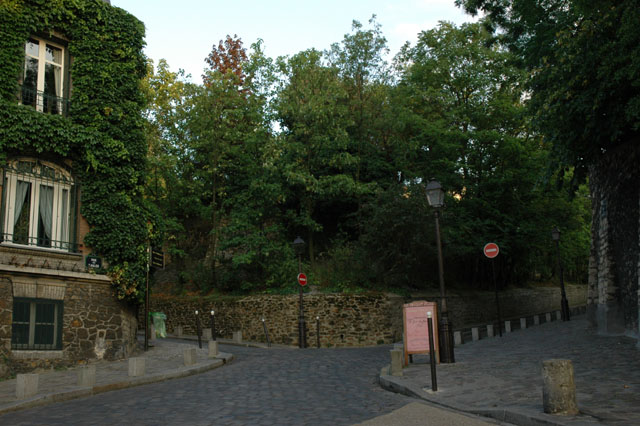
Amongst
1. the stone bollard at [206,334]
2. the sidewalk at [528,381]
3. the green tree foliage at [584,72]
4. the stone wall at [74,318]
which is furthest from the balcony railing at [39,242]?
the green tree foliage at [584,72]

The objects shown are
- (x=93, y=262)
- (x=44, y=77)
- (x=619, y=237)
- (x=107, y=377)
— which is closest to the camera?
(x=107, y=377)

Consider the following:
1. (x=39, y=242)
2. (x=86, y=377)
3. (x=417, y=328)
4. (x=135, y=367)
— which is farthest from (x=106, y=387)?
(x=417, y=328)

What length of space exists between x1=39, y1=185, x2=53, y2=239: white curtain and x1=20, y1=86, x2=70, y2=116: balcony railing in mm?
2193

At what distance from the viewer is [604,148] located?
15812 mm

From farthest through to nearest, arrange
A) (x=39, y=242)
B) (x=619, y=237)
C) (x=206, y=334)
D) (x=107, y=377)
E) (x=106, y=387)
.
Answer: (x=206, y=334) → (x=619, y=237) → (x=39, y=242) → (x=107, y=377) → (x=106, y=387)

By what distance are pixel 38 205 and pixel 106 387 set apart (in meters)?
6.11

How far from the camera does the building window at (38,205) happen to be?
13602 mm

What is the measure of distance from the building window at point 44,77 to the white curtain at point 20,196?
84.4 inches

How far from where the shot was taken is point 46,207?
569 inches

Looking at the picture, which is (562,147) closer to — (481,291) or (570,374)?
(570,374)

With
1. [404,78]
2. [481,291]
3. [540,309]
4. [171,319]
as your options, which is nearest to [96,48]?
[171,319]

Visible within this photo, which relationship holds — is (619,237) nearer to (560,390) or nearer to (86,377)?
(560,390)

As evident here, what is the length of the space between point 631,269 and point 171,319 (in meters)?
21.0

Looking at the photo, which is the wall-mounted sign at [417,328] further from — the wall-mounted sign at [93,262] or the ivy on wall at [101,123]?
the wall-mounted sign at [93,262]
